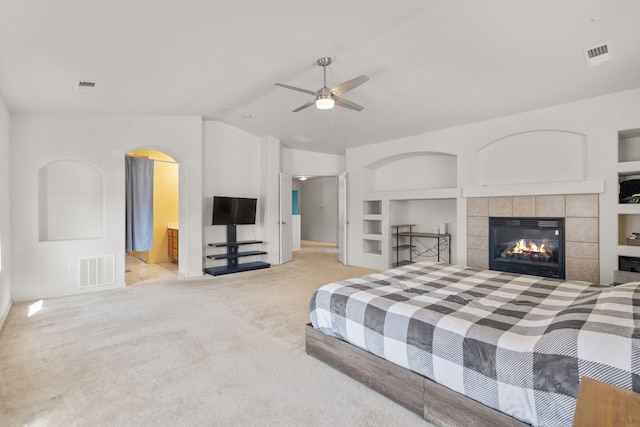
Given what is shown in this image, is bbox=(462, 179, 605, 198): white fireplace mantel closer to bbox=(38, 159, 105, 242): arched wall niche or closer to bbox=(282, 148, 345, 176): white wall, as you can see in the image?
bbox=(282, 148, 345, 176): white wall

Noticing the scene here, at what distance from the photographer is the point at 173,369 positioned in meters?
2.51

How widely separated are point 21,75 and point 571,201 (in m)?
6.66

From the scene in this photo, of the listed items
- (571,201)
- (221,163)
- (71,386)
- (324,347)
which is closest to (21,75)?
(71,386)

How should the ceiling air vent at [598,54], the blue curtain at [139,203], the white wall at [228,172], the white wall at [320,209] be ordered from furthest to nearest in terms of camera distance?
the white wall at [320,209] < the white wall at [228,172] < the blue curtain at [139,203] < the ceiling air vent at [598,54]

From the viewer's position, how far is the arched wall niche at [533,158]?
14.3 feet

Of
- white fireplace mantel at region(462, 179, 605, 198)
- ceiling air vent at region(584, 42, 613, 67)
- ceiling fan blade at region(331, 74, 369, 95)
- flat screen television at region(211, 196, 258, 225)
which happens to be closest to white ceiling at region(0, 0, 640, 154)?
ceiling air vent at region(584, 42, 613, 67)

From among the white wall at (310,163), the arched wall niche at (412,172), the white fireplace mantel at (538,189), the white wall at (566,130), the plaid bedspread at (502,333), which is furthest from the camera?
the white wall at (310,163)

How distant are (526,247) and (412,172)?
2.61 metres

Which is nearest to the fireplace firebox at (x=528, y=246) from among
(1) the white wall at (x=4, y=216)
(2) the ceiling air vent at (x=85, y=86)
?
(2) the ceiling air vent at (x=85, y=86)

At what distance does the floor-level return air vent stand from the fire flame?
633cm

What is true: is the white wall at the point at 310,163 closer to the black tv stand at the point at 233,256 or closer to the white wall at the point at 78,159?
the black tv stand at the point at 233,256

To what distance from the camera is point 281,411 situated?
1.99 m

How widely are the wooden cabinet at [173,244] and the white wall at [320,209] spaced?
5.39 m

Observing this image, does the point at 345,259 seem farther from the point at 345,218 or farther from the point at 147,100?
the point at 147,100
